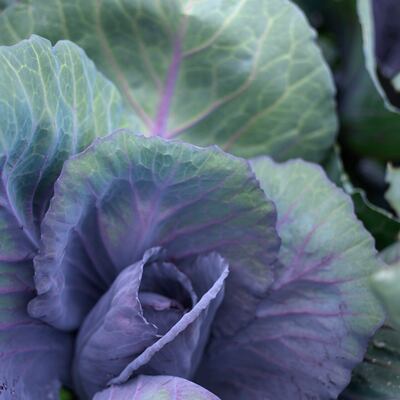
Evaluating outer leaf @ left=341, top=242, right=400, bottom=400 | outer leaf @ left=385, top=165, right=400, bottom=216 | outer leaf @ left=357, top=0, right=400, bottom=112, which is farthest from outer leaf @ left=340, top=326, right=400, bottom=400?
outer leaf @ left=357, top=0, right=400, bottom=112

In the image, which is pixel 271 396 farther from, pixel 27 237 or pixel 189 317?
pixel 27 237

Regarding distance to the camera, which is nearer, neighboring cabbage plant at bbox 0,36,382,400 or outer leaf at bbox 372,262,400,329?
outer leaf at bbox 372,262,400,329

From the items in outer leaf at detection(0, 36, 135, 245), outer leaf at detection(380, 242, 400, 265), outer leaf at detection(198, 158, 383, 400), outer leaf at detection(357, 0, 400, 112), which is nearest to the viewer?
outer leaf at detection(0, 36, 135, 245)

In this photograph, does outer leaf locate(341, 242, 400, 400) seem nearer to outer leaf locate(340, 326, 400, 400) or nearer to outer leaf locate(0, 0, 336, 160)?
outer leaf locate(340, 326, 400, 400)

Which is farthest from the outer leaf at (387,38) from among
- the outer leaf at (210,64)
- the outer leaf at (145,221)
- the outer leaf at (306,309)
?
the outer leaf at (145,221)

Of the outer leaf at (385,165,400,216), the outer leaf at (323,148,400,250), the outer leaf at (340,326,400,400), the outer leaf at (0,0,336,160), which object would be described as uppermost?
the outer leaf at (0,0,336,160)

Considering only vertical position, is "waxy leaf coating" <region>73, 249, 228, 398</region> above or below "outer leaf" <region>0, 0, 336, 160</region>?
below

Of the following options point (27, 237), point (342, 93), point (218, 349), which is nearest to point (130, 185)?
point (27, 237)
